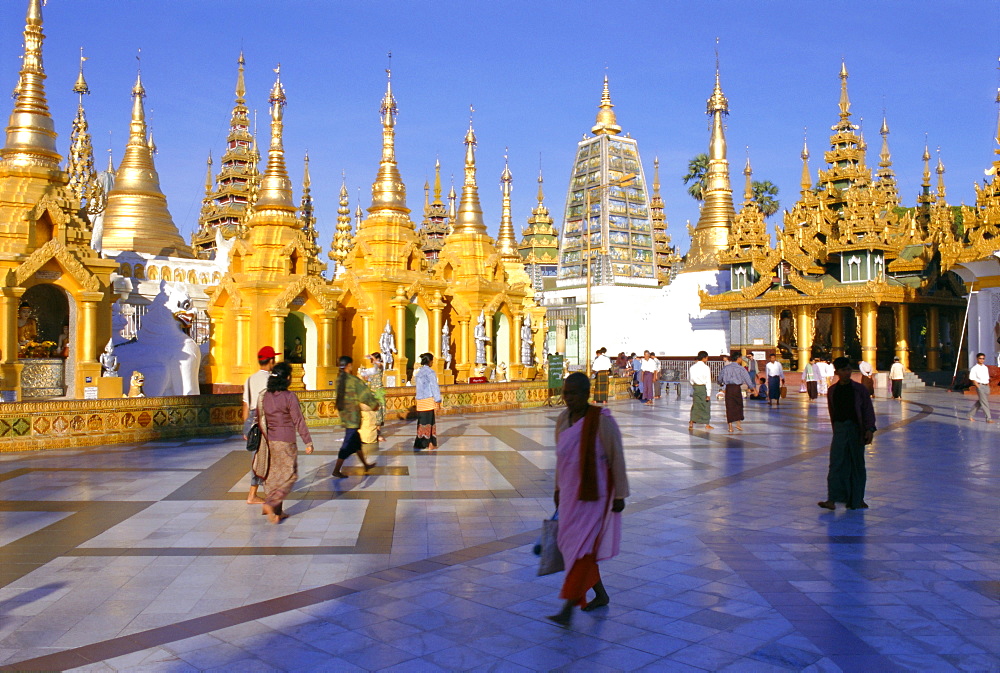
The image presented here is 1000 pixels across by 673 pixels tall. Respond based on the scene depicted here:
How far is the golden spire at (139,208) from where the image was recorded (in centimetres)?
2994

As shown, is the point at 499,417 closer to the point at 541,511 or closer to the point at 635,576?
the point at 541,511

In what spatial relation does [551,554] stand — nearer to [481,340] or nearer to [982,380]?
[982,380]

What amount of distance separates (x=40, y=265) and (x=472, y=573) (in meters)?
14.5

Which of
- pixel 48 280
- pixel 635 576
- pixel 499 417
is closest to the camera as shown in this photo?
pixel 635 576

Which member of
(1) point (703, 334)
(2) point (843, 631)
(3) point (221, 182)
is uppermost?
(3) point (221, 182)

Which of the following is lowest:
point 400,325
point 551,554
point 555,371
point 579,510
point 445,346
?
point 551,554

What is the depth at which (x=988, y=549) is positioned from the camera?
7.40 metres

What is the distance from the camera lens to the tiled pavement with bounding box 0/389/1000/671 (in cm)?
500

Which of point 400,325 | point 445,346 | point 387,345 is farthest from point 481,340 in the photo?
point 387,345

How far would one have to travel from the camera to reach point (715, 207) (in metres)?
51.3

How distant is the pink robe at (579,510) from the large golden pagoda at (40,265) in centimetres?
1454

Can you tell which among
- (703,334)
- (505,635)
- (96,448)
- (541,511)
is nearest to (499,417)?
(96,448)

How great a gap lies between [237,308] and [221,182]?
2303 cm

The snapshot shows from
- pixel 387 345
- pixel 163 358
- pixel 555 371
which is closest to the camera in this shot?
pixel 163 358
